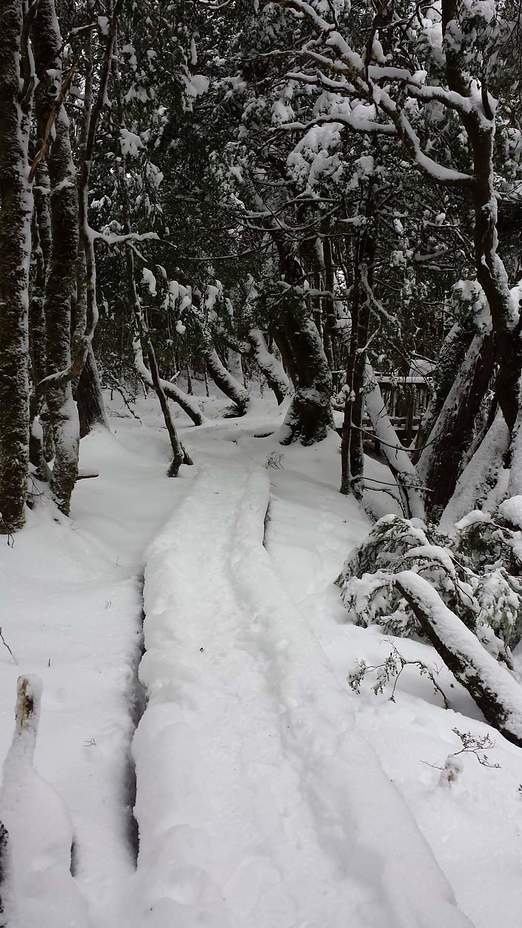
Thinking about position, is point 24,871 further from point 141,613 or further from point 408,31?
point 408,31

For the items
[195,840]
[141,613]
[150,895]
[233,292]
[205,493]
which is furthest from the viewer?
[233,292]

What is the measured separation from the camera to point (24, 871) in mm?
1745

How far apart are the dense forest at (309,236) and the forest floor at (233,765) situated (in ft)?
0.58

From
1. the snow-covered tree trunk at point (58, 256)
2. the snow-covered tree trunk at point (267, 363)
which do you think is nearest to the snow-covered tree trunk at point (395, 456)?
the snow-covered tree trunk at point (267, 363)

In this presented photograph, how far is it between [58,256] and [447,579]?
18.3ft

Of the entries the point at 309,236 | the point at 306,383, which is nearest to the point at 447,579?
the point at 309,236

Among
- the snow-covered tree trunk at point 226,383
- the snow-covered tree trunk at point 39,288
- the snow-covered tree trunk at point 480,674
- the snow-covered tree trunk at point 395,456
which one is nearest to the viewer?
the snow-covered tree trunk at point 480,674

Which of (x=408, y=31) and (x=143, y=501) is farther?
(x=143, y=501)

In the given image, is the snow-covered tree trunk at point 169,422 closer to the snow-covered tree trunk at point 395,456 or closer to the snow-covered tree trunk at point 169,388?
the snow-covered tree trunk at point 169,388

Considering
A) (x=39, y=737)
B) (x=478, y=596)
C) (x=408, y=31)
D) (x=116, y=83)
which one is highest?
(x=408, y=31)

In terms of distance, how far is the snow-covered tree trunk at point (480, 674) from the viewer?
3301 millimetres

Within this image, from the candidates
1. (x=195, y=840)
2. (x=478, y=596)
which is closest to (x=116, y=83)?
(x=478, y=596)

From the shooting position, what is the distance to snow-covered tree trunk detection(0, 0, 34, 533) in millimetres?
5062

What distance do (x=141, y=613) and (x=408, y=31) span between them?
338 inches
